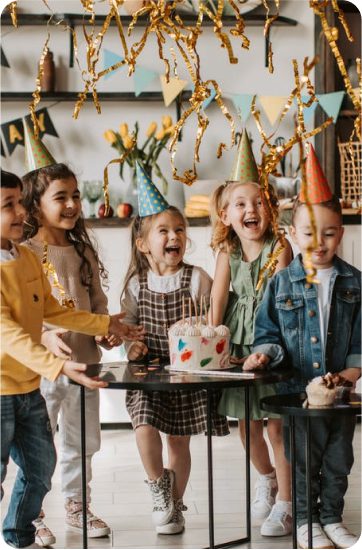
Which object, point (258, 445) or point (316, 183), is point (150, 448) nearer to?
point (258, 445)

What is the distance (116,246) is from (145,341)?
165cm

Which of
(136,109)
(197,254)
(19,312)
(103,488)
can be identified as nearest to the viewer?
(19,312)

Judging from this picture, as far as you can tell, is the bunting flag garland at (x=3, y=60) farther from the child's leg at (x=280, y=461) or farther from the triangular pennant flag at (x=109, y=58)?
the child's leg at (x=280, y=461)

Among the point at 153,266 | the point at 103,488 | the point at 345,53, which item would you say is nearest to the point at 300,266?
the point at 153,266

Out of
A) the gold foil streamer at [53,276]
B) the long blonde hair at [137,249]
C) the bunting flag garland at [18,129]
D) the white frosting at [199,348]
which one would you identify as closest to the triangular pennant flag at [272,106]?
the bunting flag garland at [18,129]

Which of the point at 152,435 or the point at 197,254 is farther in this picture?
the point at 197,254

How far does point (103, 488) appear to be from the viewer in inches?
122

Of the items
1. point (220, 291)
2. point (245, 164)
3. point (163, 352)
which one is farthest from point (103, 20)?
point (163, 352)

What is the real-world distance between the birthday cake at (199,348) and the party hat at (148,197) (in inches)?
19.9

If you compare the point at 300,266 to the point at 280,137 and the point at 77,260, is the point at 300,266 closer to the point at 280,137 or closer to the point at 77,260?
the point at 77,260

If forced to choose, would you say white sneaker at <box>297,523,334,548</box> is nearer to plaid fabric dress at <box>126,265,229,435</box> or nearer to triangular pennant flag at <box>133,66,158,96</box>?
plaid fabric dress at <box>126,265,229,435</box>

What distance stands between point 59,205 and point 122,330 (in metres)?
0.46

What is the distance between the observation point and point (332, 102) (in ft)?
14.0

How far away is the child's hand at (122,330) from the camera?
2203 mm
